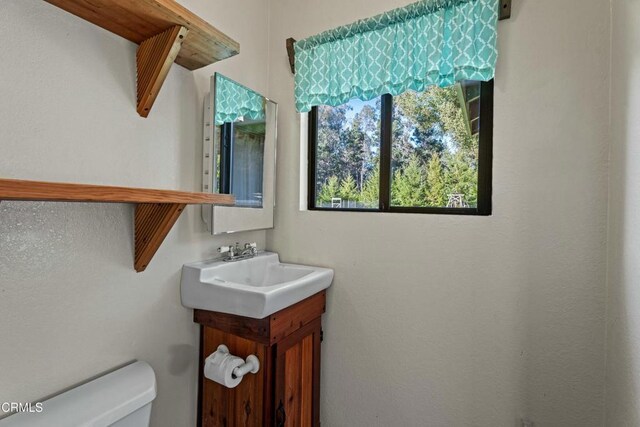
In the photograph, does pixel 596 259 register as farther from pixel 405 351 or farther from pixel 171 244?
pixel 171 244

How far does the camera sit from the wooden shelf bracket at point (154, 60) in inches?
38.4

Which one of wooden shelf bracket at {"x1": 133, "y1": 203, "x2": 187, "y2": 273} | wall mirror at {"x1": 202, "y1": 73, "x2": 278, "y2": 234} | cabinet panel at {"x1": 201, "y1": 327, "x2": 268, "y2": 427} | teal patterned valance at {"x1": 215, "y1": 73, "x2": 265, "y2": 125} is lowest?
cabinet panel at {"x1": 201, "y1": 327, "x2": 268, "y2": 427}

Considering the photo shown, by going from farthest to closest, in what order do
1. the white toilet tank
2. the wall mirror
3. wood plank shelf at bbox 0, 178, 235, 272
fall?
the wall mirror, the white toilet tank, wood plank shelf at bbox 0, 178, 235, 272

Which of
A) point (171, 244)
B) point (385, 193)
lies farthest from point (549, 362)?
point (171, 244)

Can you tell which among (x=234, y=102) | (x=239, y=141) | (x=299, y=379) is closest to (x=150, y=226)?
(x=239, y=141)

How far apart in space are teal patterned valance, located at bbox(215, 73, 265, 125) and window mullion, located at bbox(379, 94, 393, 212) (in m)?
0.67

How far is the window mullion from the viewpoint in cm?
150

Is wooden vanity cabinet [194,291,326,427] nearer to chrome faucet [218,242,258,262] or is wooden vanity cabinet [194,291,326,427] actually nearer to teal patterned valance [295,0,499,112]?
chrome faucet [218,242,258,262]

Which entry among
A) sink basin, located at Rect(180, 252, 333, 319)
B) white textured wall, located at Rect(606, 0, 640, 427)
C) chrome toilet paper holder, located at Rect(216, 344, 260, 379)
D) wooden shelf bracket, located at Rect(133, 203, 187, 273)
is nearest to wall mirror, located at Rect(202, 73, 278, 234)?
sink basin, located at Rect(180, 252, 333, 319)

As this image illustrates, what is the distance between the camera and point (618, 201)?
3.18ft

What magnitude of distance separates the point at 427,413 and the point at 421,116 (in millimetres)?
1435

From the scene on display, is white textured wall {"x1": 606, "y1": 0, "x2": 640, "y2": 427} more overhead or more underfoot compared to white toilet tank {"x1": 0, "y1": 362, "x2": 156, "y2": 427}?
more overhead

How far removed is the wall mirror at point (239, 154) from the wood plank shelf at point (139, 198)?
12.6 inches

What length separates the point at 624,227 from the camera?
3.03 feet
